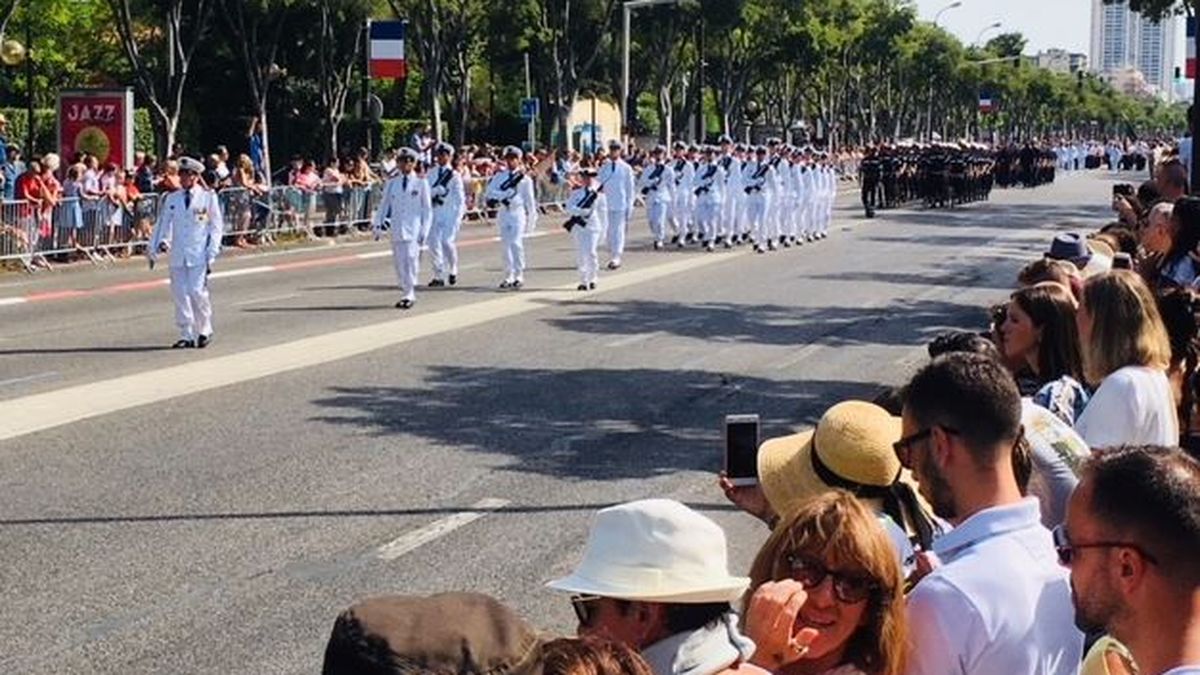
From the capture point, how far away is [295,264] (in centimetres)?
2942

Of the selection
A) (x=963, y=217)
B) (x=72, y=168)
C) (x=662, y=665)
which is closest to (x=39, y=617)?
(x=662, y=665)

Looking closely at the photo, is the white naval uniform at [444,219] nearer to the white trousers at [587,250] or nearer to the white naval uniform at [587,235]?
the white naval uniform at [587,235]

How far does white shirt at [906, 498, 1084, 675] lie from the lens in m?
4.07

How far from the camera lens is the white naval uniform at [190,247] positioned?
18062mm

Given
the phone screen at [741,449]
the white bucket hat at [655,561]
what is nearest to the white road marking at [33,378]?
the phone screen at [741,449]

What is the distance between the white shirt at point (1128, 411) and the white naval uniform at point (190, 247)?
13065 mm

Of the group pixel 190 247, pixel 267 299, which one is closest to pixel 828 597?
pixel 190 247

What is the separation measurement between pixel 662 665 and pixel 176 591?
577 centimetres

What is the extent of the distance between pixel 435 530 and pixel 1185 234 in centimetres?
444

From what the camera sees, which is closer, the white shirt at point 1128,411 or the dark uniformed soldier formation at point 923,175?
the white shirt at point 1128,411

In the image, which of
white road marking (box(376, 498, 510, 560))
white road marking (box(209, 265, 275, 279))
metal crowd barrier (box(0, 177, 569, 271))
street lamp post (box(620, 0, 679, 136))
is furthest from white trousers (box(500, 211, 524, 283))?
street lamp post (box(620, 0, 679, 136))

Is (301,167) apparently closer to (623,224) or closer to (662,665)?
(623,224)

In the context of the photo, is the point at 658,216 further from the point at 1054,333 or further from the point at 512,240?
the point at 1054,333

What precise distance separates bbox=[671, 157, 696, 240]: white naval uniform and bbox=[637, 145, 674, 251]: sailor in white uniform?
0.12 meters
